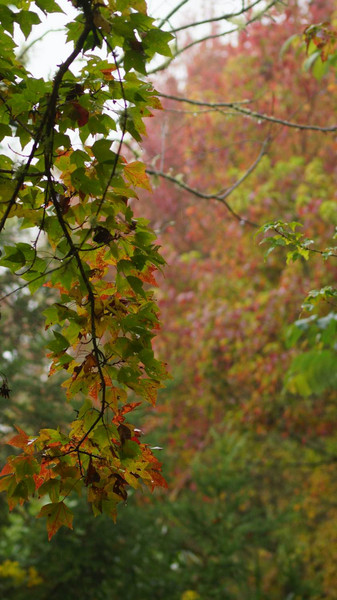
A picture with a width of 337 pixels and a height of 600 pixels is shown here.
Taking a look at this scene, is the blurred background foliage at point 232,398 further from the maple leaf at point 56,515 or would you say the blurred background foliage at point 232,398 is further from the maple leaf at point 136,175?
the maple leaf at point 56,515

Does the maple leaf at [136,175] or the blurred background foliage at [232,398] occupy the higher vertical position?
the blurred background foliage at [232,398]

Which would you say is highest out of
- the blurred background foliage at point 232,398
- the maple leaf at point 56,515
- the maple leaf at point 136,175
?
the blurred background foliage at point 232,398

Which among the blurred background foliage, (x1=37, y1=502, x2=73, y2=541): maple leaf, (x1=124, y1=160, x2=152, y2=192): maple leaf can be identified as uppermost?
the blurred background foliage

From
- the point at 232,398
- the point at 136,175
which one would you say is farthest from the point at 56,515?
the point at 232,398

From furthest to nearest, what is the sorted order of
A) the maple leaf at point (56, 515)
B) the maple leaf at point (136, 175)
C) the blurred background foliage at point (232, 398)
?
the blurred background foliage at point (232, 398), the maple leaf at point (136, 175), the maple leaf at point (56, 515)

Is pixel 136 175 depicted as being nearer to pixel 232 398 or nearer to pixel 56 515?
pixel 56 515

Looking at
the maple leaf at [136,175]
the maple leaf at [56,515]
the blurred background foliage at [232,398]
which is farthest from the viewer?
the blurred background foliage at [232,398]

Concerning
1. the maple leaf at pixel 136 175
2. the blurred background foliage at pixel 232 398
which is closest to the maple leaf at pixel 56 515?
the maple leaf at pixel 136 175

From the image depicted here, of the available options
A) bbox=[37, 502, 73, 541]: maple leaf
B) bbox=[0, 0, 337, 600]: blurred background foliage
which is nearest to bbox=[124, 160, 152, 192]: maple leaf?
bbox=[37, 502, 73, 541]: maple leaf

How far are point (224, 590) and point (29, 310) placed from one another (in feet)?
10.3

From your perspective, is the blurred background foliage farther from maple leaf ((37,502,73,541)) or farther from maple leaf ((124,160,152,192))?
maple leaf ((37,502,73,541))

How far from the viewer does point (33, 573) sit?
18.3 ft

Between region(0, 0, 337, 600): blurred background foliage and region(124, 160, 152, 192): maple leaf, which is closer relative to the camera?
region(124, 160, 152, 192): maple leaf

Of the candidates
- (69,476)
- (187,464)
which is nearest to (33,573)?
(187,464)
